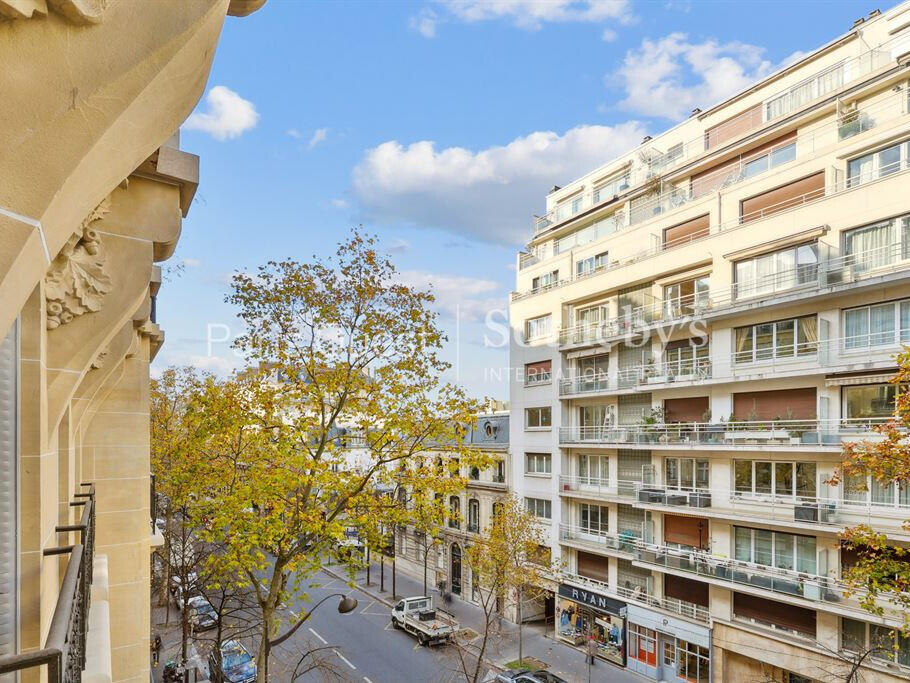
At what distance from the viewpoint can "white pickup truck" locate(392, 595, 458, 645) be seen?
25391 mm

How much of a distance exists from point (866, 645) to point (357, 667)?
55.9ft

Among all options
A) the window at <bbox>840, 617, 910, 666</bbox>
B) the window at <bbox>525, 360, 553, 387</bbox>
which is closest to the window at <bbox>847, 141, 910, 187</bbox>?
the window at <bbox>840, 617, 910, 666</bbox>

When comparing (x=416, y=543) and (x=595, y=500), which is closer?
(x=595, y=500)

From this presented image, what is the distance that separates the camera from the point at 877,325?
17.4 m

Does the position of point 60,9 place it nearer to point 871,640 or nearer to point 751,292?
point 751,292

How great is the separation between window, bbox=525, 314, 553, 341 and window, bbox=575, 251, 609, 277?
272 cm

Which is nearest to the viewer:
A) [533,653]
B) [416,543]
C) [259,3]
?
[259,3]

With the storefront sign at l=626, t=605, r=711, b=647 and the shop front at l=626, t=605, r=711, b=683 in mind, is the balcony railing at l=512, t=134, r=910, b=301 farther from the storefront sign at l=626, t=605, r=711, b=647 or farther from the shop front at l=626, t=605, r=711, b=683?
the shop front at l=626, t=605, r=711, b=683

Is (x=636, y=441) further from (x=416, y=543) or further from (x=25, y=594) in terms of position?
(x=25, y=594)

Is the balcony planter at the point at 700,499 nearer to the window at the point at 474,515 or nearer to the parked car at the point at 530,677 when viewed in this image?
the parked car at the point at 530,677

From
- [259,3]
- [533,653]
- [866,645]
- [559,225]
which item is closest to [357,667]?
[533,653]

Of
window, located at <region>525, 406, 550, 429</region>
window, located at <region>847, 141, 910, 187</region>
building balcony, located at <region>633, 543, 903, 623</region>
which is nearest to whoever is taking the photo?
window, located at <region>847, 141, 910, 187</region>

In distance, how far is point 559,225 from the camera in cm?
2997

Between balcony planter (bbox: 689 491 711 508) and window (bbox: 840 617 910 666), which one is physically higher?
balcony planter (bbox: 689 491 711 508)
